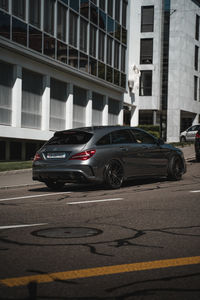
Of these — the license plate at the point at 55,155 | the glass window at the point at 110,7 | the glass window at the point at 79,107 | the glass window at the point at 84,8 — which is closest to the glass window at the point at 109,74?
the glass window at the point at 79,107

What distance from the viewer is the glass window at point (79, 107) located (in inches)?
1100

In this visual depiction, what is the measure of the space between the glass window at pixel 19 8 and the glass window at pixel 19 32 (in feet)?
1.12

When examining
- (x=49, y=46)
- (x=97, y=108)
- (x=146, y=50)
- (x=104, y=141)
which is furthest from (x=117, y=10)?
(x=104, y=141)

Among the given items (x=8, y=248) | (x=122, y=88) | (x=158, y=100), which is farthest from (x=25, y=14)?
(x=158, y=100)

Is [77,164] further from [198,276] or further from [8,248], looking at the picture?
[198,276]

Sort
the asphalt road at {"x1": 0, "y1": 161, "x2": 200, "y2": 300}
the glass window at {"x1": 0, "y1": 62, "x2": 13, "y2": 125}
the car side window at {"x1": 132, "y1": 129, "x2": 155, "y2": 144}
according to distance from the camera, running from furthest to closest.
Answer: the glass window at {"x1": 0, "y1": 62, "x2": 13, "y2": 125}
the car side window at {"x1": 132, "y1": 129, "x2": 155, "y2": 144}
the asphalt road at {"x1": 0, "y1": 161, "x2": 200, "y2": 300}

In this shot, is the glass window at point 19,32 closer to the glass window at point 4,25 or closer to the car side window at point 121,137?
the glass window at point 4,25

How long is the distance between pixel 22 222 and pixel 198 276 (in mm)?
3511

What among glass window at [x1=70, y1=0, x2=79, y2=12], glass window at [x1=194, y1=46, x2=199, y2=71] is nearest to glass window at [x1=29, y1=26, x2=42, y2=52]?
glass window at [x1=70, y1=0, x2=79, y2=12]

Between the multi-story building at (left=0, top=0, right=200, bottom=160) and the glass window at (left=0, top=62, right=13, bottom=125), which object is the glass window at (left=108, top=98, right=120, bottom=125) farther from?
the glass window at (left=0, top=62, right=13, bottom=125)

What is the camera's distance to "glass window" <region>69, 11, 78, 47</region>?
26.3 m

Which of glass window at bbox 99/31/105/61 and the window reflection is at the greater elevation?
glass window at bbox 99/31/105/61

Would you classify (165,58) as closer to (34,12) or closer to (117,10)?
(117,10)

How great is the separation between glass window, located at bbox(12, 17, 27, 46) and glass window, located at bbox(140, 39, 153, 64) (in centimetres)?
3132
